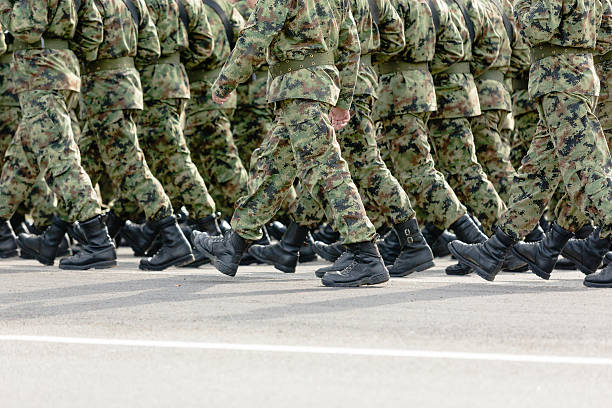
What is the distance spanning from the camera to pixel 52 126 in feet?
26.6

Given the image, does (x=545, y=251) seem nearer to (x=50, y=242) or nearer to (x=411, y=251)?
(x=411, y=251)

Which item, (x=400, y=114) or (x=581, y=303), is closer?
(x=581, y=303)

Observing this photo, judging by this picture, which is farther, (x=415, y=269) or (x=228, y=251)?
(x=415, y=269)

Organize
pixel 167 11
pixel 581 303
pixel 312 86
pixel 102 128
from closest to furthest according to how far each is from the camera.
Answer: pixel 581 303
pixel 312 86
pixel 102 128
pixel 167 11

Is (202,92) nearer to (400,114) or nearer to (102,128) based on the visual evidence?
(102,128)

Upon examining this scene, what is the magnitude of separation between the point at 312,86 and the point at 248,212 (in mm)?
902

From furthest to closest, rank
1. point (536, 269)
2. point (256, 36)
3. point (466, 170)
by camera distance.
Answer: point (466, 170) → point (536, 269) → point (256, 36)

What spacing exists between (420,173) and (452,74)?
1251 mm

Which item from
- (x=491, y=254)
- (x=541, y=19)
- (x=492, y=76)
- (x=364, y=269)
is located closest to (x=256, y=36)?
(x=364, y=269)

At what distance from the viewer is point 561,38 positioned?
709cm

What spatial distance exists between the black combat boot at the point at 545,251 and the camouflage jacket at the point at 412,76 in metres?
1.37

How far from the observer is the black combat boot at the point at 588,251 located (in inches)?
293

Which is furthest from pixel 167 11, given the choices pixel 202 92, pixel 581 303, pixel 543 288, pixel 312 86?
pixel 581 303

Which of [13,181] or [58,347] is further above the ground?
[58,347]
